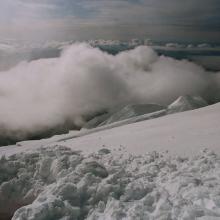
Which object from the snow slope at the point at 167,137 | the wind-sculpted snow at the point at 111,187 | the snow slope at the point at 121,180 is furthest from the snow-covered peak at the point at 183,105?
the wind-sculpted snow at the point at 111,187

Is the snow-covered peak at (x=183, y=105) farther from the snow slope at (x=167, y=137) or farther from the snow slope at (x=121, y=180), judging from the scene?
the snow slope at (x=121, y=180)

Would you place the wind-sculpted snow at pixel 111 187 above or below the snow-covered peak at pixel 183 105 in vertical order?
above

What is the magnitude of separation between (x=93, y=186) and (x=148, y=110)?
57.1 meters

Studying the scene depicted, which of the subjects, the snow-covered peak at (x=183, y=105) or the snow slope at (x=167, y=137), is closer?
the snow slope at (x=167, y=137)

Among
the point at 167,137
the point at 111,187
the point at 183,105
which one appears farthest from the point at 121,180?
the point at 183,105

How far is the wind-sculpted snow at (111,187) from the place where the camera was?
18.9 feet

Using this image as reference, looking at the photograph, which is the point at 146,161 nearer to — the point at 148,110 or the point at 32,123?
the point at 148,110

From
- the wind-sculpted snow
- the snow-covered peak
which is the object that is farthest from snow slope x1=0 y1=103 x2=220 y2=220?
the snow-covered peak

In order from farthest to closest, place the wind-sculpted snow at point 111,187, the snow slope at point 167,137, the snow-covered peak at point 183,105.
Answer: the snow-covered peak at point 183,105, the snow slope at point 167,137, the wind-sculpted snow at point 111,187

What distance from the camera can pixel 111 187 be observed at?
6.44 m

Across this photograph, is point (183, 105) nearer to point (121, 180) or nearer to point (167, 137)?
point (167, 137)

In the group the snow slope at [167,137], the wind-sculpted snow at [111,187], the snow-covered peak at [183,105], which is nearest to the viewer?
the wind-sculpted snow at [111,187]

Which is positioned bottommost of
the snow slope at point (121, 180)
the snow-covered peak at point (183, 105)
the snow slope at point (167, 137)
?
the snow-covered peak at point (183, 105)

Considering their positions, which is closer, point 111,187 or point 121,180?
point 111,187
